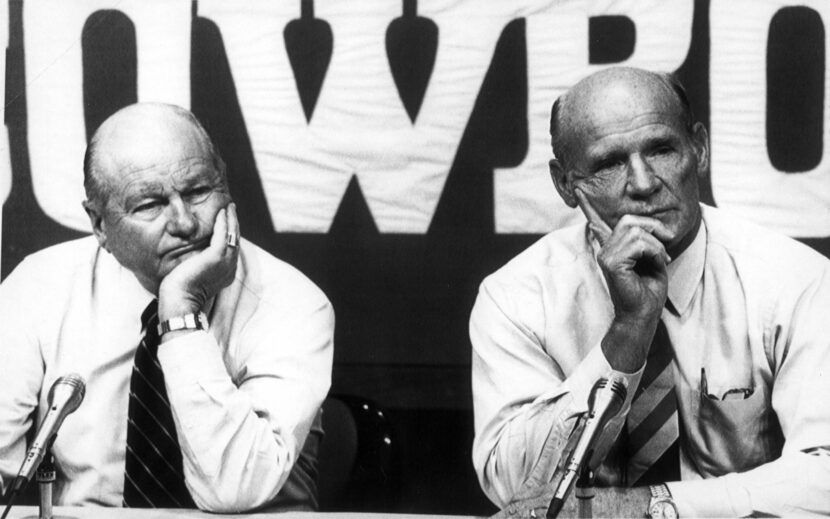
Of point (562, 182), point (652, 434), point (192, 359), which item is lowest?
point (652, 434)

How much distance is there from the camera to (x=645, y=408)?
2.96 m

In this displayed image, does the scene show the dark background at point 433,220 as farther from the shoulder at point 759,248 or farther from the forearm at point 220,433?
the forearm at point 220,433

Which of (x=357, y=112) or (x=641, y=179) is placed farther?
(x=357, y=112)

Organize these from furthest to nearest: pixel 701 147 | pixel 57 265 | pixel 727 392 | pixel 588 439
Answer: pixel 57 265
pixel 701 147
pixel 727 392
pixel 588 439

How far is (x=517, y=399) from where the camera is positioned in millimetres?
2951

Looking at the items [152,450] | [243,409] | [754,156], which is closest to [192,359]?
[243,409]

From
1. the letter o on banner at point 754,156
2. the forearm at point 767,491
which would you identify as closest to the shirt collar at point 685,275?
the letter o on banner at point 754,156

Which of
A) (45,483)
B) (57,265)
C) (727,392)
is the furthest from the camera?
Result: (57,265)

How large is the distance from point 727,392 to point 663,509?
13.4 inches

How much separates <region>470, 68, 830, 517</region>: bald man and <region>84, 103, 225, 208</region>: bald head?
36.8 inches

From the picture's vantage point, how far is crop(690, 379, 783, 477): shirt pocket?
289 cm

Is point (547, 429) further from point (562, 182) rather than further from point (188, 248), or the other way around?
point (188, 248)

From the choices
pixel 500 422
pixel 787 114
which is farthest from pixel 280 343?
pixel 787 114

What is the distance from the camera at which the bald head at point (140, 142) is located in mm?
3172
